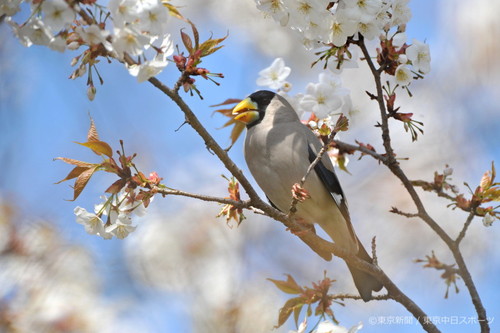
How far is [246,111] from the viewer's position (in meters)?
3.32

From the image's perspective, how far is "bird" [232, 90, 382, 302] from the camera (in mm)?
3348

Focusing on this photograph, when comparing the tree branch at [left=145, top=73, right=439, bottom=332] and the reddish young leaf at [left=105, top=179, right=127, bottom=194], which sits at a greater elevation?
the tree branch at [left=145, top=73, right=439, bottom=332]

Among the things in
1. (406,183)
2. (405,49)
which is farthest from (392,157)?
(405,49)

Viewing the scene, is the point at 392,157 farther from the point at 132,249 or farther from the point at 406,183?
the point at 132,249

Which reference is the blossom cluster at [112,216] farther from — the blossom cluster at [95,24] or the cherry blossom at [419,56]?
the cherry blossom at [419,56]

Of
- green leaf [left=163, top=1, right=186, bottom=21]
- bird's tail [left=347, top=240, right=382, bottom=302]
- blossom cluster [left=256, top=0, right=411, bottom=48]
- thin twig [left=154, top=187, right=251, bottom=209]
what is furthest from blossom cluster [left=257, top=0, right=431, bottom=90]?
bird's tail [left=347, top=240, right=382, bottom=302]

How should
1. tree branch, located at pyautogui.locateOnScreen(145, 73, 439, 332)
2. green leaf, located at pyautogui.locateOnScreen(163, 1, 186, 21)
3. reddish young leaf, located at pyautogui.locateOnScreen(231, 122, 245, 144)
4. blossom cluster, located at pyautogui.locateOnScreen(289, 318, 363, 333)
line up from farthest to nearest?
reddish young leaf, located at pyautogui.locateOnScreen(231, 122, 245, 144)
blossom cluster, located at pyautogui.locateOnScreen(289, 318, 363, 333)
tree branch, located at pyautogui.locateOnScreen(145, 73, 439, 332)
green leaf, located at pyautogui.locateOnScreen(163, 1, 186, 21)

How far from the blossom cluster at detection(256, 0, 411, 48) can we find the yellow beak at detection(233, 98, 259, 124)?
0.91 meters

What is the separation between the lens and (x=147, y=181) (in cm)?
222

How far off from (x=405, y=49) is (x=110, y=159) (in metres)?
1.31

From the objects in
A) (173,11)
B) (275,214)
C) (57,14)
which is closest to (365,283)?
(275,214)

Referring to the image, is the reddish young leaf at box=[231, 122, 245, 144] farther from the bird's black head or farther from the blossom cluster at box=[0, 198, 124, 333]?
the blossom cluster at box=[0, 198, 124, 333]

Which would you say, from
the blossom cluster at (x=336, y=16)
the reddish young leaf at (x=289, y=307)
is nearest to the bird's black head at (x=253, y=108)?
the blossom cluster at (x=336, y=16)

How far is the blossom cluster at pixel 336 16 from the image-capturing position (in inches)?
83.0
